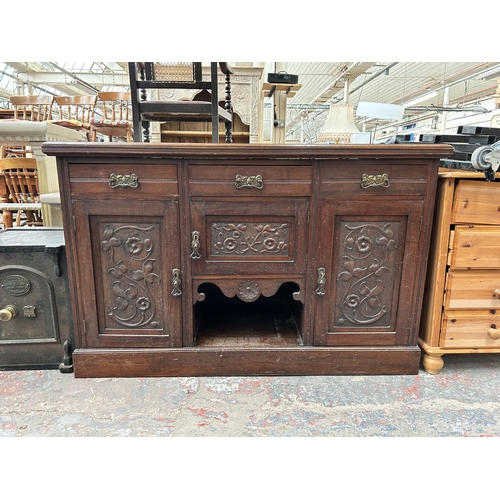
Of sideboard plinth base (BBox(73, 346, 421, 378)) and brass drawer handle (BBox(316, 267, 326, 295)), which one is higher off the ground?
brass drawer handle (BBox(316, 267, 326, 295))

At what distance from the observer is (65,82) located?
25.4 feet

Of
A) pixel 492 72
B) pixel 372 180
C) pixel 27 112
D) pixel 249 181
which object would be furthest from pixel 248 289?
pixel 492 72

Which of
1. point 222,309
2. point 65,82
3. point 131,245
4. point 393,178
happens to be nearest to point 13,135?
point 131,245

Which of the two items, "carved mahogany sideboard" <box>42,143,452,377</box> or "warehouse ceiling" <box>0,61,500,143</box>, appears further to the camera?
Result: "warehouse ceiling" <box>0,61,500,143</box>

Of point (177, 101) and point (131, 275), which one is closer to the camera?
point (131, 275)

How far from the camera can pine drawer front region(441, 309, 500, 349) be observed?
139cm

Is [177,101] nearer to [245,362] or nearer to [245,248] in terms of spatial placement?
[245,248]

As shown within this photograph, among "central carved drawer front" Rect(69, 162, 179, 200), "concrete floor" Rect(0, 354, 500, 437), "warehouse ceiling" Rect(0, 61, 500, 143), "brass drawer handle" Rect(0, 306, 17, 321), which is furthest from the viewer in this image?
"warehouse ceiling" Rect(0, 61, 500, 143)

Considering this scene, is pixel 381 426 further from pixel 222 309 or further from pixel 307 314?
pixel 222 309

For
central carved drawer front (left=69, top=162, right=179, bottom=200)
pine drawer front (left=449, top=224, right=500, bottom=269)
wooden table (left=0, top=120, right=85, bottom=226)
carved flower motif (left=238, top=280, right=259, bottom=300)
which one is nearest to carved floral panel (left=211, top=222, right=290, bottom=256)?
carved flower motif (left=238, top=280, right=259, bottom=300)

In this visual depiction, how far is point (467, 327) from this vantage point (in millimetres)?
1402

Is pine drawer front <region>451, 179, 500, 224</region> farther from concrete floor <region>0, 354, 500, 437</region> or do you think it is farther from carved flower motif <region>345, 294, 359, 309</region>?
concrete floor <region>0, 354, 500, 437</region>

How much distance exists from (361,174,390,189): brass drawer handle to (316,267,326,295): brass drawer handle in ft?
1.21

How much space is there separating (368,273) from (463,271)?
39 cm
